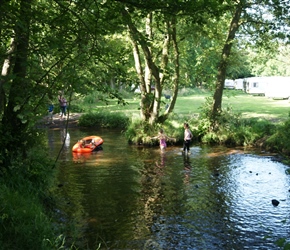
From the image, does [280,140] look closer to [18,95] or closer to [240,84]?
[18,95]

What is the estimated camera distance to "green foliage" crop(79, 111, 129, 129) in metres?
27.7

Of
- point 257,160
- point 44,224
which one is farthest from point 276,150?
point 44,224

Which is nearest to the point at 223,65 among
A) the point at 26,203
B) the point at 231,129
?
the point at 231,129

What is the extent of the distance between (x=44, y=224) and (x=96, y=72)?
10.4ft

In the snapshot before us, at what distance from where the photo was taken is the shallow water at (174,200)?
8133 mm

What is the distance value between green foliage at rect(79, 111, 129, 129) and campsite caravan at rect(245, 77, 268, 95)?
28374 millimetres

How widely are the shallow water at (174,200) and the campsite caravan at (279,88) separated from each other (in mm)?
28955

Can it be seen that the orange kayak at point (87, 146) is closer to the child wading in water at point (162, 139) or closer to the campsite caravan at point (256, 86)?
the child wading in water at point (162, 139)

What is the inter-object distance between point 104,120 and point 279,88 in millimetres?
25340

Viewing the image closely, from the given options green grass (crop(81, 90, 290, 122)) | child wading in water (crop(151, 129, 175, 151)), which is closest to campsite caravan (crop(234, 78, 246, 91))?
green grass (crop(81, 90, 290, 122))

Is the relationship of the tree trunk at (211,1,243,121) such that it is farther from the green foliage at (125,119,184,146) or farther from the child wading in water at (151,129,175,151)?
the child wading in water at (151,129,175,151)

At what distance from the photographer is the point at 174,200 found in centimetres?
1086

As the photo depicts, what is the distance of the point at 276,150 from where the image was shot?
58.8 feet

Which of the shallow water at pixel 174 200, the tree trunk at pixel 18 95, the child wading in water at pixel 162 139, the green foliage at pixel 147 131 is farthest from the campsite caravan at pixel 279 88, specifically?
the tree trunk at pixel 18 95
